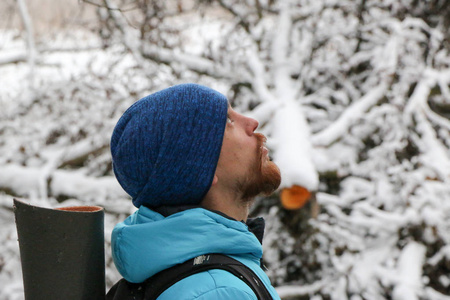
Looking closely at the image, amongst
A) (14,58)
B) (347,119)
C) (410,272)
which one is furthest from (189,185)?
(14,58)

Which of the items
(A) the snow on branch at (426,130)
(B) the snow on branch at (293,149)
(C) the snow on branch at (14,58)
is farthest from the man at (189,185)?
(C) the snow on branch at (14,58)

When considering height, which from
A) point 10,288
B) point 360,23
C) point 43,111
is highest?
point 360,23

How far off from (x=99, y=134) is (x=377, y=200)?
8.71 ft

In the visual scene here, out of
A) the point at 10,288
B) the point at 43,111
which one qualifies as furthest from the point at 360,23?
the point at 10,288

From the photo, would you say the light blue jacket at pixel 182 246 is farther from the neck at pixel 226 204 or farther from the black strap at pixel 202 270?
the neck at pixel 226 204

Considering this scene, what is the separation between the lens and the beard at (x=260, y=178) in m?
1.50

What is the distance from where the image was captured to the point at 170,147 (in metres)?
1.35

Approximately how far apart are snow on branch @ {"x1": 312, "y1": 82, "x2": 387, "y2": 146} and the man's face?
275cm

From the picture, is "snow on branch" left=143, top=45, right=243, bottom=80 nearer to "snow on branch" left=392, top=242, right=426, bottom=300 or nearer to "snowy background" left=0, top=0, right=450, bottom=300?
"snowy background" left=0, top=0, right=450, bottom=300

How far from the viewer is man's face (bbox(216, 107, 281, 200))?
4.77 ft

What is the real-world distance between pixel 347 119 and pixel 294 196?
1.11 metres

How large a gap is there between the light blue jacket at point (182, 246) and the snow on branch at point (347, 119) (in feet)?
10.0

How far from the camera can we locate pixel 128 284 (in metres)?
1.35

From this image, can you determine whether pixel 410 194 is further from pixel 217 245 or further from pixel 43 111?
pixel 43 111
